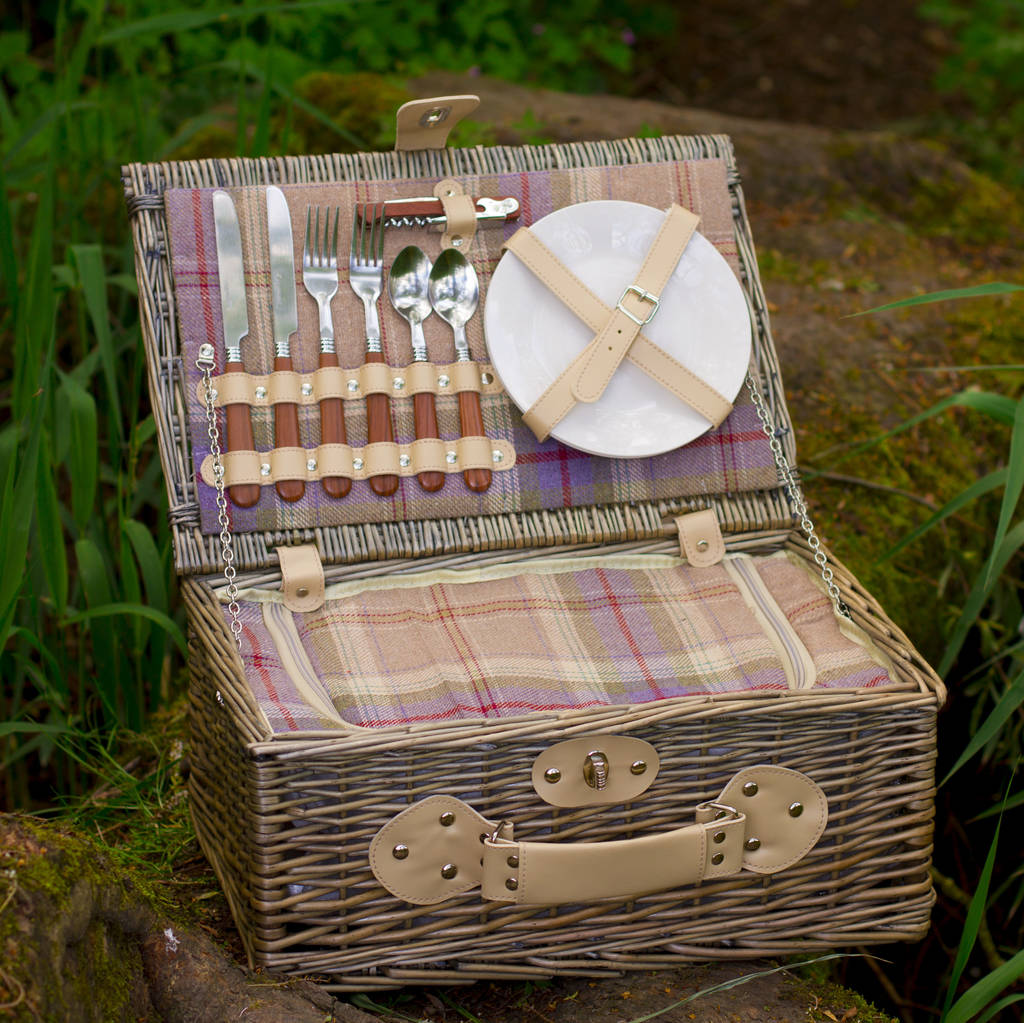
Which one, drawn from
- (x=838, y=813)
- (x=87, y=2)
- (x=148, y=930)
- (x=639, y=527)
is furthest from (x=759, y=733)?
(x=87, y=2)

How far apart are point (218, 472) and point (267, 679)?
11.8 inches

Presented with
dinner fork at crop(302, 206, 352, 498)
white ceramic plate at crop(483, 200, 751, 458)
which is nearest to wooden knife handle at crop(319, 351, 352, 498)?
dinner fork at crop(302, 206, 352, 498)

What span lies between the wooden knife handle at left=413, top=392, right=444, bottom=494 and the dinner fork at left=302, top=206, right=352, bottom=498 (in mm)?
100

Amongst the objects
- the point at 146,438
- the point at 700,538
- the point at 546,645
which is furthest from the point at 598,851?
the point at 146,438

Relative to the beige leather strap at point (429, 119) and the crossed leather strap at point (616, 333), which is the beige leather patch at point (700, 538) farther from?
the beige leather strap at point (429, 119)

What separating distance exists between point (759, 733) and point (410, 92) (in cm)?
199

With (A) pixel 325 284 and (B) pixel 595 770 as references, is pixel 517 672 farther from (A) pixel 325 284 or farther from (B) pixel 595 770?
(A) pixel 325 284

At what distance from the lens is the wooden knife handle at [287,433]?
149 cm

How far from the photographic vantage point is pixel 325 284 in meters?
1.54

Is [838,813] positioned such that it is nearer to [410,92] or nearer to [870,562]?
[870,562]

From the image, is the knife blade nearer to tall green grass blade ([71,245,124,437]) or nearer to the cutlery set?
the cutlery set

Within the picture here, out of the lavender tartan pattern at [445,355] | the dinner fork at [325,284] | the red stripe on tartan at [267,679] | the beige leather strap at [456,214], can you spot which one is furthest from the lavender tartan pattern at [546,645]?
the beige leather strap at [456,214]

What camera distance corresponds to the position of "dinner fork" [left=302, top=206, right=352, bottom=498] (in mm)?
1520

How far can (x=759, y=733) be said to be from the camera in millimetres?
1232
